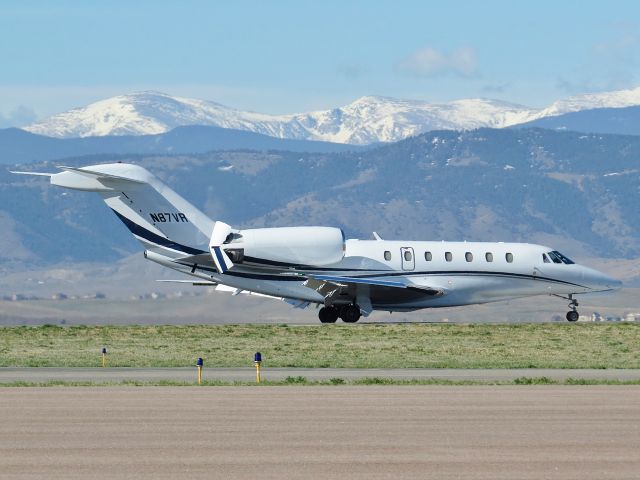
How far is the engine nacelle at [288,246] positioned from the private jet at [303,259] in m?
0.04

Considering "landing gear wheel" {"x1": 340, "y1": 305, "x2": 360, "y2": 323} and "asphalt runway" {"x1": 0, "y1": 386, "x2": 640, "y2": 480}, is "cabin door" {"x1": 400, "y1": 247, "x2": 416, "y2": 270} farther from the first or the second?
"asphalt runway" {"x1": 0, "y1": 386, "x2": 640, "y2": 480}

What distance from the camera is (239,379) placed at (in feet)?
107

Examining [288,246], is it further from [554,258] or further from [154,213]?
[554,258]

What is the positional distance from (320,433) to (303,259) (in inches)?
1250

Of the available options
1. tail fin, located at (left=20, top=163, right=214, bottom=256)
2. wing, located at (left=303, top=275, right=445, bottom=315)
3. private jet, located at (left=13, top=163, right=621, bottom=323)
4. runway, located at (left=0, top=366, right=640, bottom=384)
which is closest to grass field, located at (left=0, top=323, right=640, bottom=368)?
runway, located at (left=0, top=366, right=640, bottom=384)

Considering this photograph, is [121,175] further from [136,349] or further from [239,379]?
[239,379]

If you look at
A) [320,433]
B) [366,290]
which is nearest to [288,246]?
[366,290]

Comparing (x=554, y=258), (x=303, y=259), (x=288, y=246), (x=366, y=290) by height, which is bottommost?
(x=366, y=290)

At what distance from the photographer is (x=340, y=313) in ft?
187

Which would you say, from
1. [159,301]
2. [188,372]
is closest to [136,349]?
[188,372]

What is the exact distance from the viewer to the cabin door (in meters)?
56.2

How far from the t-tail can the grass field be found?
3.13 m

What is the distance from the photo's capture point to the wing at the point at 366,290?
179ft

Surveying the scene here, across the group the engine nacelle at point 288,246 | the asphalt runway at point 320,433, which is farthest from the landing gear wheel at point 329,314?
the asphalt runway at point 320,433
